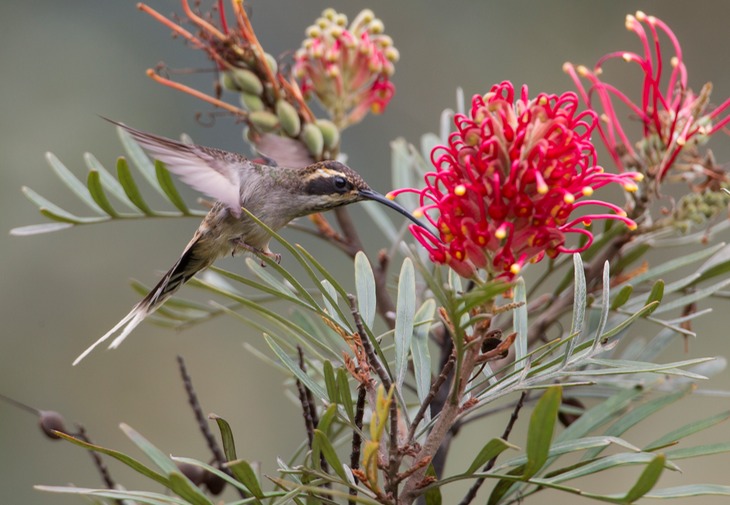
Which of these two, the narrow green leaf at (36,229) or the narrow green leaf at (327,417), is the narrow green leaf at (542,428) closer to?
the narrow green leaf at (327,417)

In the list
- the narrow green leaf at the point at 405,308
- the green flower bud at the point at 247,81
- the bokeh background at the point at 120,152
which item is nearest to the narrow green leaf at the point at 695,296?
the narrow green leaf at the point at 405,308

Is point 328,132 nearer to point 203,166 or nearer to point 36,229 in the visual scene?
point 203,166

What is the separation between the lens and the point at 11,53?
372 cm

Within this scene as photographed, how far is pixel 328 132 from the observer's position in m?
1.43

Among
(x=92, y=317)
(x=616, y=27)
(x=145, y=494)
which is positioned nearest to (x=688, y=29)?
(x=616, y=27)

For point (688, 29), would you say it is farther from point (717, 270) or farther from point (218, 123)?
point (717, 270)

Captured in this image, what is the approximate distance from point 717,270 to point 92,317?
9.02 ft

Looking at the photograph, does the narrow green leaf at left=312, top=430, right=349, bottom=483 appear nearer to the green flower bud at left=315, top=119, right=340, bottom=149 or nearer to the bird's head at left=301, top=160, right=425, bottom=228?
the bird's head at left=301, top=160, right=425, bottom=228

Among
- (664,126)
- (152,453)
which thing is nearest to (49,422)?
(152,453)

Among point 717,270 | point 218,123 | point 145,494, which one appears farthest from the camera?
point 218,123

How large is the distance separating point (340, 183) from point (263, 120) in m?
0.15

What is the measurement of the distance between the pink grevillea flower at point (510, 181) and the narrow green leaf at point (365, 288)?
4.3 inches

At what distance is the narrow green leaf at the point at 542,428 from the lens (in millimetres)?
708

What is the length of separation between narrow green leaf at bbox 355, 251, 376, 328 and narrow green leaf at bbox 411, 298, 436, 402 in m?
0.05
